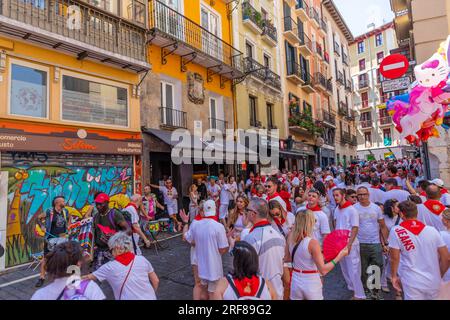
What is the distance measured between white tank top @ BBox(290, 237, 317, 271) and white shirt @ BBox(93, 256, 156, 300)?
155 cm

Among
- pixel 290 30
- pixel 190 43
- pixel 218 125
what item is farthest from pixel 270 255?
pixel 290 30

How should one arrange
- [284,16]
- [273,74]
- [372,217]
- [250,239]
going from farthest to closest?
1. [284,16]
2. [273,74]
3. [372,217]
4. [250,239]

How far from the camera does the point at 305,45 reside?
74.2 ft

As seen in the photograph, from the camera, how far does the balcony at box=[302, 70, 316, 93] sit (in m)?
22.8

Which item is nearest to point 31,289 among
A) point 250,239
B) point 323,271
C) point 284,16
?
point 250,239

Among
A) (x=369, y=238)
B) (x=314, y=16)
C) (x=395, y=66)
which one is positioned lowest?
(x=369, y=238)

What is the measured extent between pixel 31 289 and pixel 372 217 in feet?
19.2

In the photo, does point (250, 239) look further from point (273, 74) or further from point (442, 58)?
point (273, 74)

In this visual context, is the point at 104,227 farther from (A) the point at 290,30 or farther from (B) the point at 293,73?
(A) the point at 290,30

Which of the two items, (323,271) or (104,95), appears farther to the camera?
(104,95)

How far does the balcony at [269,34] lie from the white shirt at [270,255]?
1672 centimetres

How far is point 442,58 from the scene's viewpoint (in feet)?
19.6

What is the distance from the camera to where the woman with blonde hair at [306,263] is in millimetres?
3121

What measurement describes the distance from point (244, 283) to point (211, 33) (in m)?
12.9
